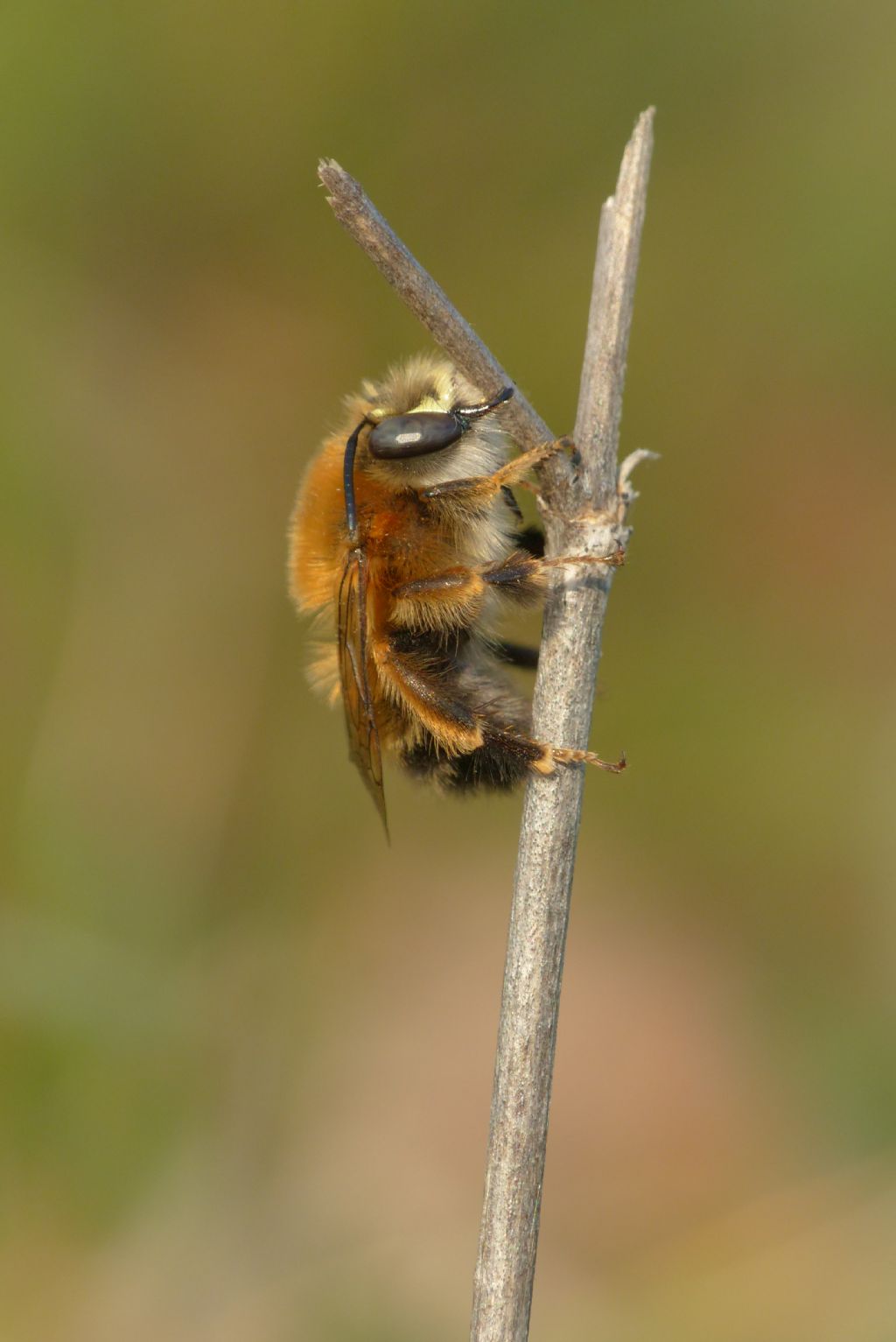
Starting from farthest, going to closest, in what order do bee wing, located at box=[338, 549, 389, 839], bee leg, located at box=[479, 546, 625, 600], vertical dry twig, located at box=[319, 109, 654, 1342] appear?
bee wing, located at box=[338, 549, 389, 839], bee leg, located at box=[479, 546, 625, 600], vertical dry twig, located at box=[319, 109, 654, 1342]

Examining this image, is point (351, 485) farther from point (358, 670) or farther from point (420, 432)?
point (358, 670)

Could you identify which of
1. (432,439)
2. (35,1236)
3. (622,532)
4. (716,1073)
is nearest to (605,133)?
(432,439)

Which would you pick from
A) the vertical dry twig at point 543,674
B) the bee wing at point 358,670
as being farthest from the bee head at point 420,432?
the vertical dry twig at point 543,674

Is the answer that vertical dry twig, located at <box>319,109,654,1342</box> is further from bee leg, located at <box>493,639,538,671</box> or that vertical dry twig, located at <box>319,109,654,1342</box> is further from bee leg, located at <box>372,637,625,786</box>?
bee leg, located at <box>493,639,538,671</box>

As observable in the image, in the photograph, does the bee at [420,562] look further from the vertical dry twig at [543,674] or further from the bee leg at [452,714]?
the vertical dry twig at [543,674]

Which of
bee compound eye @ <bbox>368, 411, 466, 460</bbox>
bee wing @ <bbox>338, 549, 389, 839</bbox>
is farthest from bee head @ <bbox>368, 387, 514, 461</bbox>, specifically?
bee wing @ <bbox>338, 549, 389, 839</bbox>

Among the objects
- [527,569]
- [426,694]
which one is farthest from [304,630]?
[527,569]
